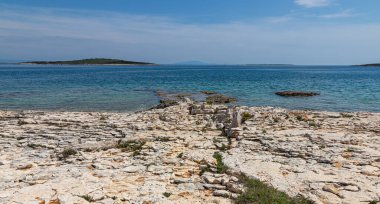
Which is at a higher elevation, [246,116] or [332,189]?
[246,116]

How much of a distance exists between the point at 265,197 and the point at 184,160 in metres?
4.77

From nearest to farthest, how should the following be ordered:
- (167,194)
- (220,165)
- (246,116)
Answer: (167,194) < (220,165) < (246,116)

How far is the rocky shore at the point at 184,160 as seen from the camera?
10609 mm

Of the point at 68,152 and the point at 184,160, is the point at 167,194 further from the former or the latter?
the point at 68,152

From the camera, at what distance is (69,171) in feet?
41.0

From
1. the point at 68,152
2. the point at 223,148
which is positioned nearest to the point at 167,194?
the point at 223,148

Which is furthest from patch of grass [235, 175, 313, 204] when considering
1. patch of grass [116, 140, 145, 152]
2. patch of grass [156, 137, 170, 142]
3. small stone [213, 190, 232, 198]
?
patch of grass [156, 137, 170, 142]

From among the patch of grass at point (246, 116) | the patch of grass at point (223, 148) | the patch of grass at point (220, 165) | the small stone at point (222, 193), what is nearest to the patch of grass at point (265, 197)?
the small stone at point (222, 193)

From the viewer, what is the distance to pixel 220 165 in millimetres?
13406

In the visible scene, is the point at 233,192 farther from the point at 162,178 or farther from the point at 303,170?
the point at 303,170

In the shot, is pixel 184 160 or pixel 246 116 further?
pixel 246 116

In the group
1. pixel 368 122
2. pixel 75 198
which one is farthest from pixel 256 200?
pixel 368 122

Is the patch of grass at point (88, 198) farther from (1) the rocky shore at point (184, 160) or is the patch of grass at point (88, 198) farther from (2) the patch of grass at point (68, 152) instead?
(2) the patch of grass at point (68, 152)

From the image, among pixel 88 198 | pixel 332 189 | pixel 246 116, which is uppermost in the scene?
pixel 246 116
